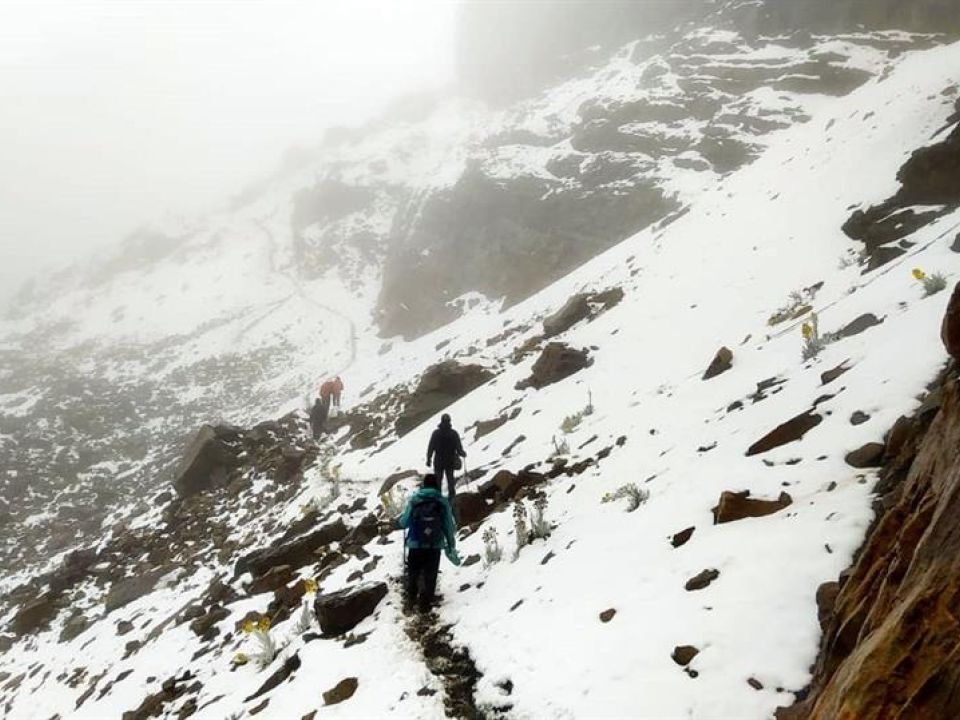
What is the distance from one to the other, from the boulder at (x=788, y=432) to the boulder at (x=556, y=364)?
8.02 metres

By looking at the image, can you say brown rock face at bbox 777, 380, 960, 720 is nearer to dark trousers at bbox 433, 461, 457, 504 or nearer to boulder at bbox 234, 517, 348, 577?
dark trousers at bbox 433, 461, 457, 504

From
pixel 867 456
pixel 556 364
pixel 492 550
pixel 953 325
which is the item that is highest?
pixel 953 325

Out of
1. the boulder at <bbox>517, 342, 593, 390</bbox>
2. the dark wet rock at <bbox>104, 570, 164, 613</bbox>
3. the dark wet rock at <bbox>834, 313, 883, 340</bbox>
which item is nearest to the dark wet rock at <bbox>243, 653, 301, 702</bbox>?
the dark wet rock at <bbox>834, 313, 883, 340</bbox>

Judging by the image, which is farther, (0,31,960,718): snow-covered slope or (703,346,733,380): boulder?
(703,346,733,380): boulder

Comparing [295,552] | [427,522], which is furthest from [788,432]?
[295,552]

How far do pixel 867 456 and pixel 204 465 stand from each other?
17533 mm

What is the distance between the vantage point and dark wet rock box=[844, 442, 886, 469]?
15.6ft

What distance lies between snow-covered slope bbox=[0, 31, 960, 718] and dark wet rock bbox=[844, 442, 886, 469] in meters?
0.12

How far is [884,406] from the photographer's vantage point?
5.21 m

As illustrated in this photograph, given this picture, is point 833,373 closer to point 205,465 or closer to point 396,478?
point 396,478

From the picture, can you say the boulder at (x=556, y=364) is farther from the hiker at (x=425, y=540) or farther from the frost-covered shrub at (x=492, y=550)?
the hiker at (x=425, y=540)

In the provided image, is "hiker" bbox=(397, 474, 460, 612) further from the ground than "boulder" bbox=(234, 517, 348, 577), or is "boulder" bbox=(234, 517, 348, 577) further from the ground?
"hiker" bbox=(397, 474, 460, 612)

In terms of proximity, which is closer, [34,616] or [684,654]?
[684,654]

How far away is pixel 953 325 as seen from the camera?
3578 mm
